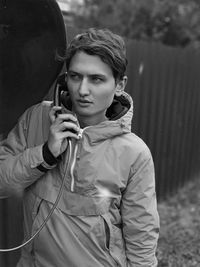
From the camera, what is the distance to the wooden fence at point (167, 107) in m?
4.83

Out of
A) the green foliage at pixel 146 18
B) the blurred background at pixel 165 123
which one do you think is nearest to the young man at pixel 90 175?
the blurred background at pixel 165 123

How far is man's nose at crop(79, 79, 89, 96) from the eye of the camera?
1.83m

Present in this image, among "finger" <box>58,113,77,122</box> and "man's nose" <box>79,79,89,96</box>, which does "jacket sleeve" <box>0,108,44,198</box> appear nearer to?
"finger" <box>58,113,77,122</box>

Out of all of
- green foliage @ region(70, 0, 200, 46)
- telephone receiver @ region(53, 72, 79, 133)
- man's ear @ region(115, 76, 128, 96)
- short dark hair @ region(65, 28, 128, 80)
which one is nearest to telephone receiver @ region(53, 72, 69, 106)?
telephone receiver @ region(53, 72, 79, 133)

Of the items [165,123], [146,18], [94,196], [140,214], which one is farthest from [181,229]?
[146,18]

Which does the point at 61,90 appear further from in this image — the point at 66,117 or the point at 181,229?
the point at 181,229

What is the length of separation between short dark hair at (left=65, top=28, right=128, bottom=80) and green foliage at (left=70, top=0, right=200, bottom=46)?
322 inches

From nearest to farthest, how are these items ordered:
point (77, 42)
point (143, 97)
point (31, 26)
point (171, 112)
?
point (77, 42), point (31, 26), point (143, 97), point (171, 112)

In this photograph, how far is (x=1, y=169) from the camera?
6.10ft

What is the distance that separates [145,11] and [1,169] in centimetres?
909

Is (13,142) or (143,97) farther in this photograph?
(143,97)

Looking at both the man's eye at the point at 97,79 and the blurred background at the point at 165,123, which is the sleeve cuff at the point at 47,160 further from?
the blurred background at the point at 165,123

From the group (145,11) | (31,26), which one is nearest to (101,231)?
(31,26)

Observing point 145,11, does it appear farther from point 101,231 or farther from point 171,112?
point 101,231
